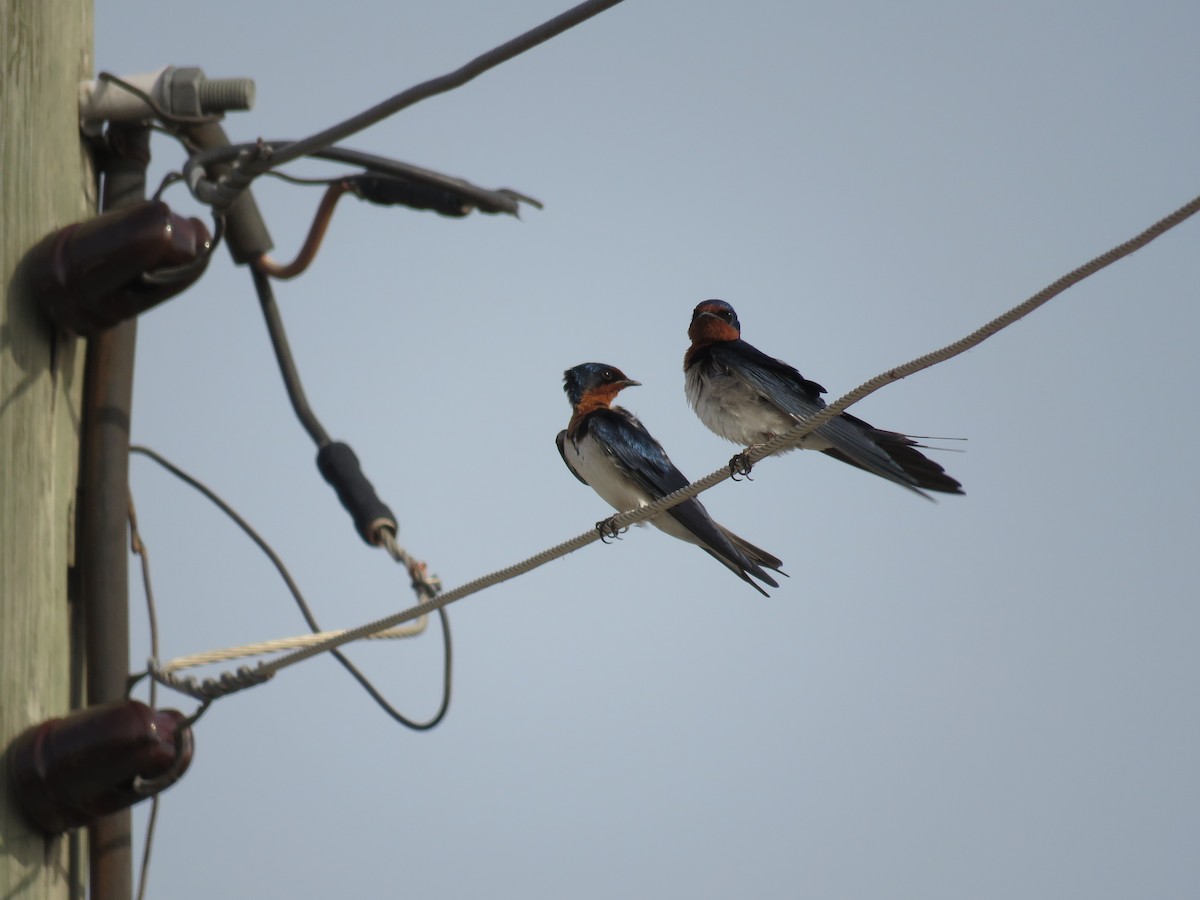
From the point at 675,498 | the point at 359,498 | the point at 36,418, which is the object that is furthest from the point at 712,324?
the point at 36,418

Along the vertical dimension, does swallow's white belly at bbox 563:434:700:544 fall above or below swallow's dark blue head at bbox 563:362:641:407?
below

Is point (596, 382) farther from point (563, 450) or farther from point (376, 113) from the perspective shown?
point (376, 113)

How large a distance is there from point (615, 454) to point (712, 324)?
615 mm

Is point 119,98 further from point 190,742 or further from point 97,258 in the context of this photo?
point 190,742

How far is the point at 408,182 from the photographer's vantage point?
4.82m

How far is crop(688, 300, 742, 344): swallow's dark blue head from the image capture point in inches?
220

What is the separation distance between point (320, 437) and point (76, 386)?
51.4 inches

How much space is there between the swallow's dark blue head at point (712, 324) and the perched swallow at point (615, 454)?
15.4 inches

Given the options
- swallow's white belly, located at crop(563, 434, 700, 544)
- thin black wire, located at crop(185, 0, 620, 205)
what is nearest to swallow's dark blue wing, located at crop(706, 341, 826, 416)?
swallow's white belly, located at crop(563, 434, 700, 544)

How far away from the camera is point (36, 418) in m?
3.45

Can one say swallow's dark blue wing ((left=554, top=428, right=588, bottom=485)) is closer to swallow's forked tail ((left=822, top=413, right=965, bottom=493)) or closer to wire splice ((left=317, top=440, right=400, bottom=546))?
wire splice ((left=317, top=440, right=400, bottom=546))

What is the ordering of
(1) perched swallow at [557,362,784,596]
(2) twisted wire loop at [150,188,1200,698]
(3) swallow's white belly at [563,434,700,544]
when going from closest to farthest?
1. (2) twisted wire loop at [150,188,1200,698]
2. (1) perched swallow at [557,362,784,596]
3. (3) swallow's white belly at [563,434,700,544]

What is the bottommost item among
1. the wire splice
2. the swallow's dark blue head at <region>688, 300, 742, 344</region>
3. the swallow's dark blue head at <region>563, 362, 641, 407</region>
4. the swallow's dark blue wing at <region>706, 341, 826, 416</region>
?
the swallow's dark blue wing at <region>706, 341, 826, 416</region>

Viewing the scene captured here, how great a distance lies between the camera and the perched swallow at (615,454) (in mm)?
5309
